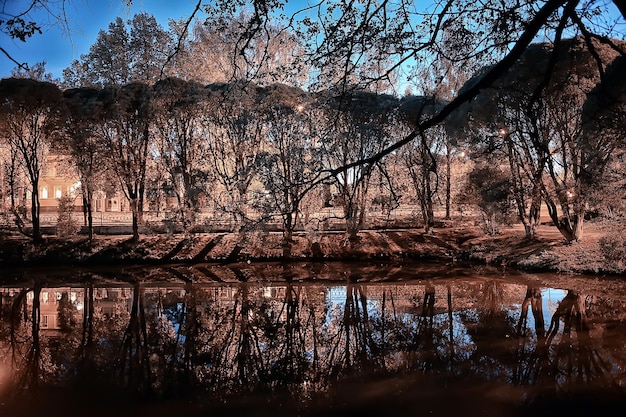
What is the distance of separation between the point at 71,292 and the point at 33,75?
13592 millimetres

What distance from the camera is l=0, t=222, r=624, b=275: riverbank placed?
19656 millimetres

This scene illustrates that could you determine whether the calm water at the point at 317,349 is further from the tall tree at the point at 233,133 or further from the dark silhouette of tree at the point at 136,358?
the tall tree at the point at 233,133

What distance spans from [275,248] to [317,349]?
13280mm

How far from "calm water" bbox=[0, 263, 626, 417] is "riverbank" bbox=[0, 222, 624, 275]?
5.30 m

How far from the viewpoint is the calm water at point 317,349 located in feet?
19.5

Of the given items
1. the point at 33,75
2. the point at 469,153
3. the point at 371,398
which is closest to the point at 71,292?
the point at 371,398

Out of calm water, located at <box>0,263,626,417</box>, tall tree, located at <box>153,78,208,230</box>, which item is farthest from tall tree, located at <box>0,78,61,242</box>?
calm water, located at <box>0,263,626,417</box>

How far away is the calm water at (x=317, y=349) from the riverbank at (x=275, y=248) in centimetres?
530

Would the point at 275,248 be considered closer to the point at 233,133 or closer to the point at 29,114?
the point at 233,133

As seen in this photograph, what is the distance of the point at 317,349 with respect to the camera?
26.6 ft

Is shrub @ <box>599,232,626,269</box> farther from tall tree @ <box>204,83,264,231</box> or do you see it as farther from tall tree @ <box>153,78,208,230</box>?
tall tree @ <box>153,78,208,230</box>

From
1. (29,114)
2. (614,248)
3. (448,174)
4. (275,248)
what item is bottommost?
(275,248)

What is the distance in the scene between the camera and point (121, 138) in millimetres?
21656

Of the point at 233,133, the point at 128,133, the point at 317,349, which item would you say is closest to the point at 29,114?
the point at 128,133
